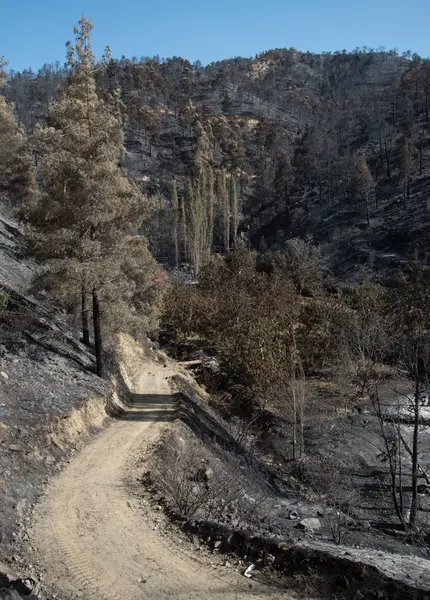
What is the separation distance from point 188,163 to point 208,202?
108 ft

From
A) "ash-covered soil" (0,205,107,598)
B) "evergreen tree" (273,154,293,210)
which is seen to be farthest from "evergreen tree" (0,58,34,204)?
"evergreen tree" (273,154,293,210)

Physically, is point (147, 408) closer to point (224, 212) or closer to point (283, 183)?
point (224, 212)

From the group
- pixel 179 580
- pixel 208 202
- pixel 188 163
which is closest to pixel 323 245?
pixel 208 202

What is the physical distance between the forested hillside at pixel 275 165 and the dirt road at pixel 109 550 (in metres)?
59.3

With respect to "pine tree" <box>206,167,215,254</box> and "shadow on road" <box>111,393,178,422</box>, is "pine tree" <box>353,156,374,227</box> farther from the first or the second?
"shadow on road" <box>111,393,178,422</box>

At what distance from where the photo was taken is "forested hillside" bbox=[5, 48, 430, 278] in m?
78.2

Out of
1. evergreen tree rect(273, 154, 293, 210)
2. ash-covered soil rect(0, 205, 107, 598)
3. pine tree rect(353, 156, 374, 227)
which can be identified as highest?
evergreen tree rect(273, 154, 293, 210)

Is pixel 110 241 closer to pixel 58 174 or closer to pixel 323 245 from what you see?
pixel 58 174

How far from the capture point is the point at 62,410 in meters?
13.0

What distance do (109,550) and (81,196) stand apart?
1006 cm

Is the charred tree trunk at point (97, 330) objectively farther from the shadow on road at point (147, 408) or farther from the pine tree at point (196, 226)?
the pine tree at point (196, 226)

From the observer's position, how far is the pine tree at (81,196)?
15.0 m

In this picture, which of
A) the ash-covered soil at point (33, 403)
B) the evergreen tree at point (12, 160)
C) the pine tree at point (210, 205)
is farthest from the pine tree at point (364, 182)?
the ash-covered soil at point (33, 403)

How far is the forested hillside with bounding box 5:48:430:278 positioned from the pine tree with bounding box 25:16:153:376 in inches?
2139
